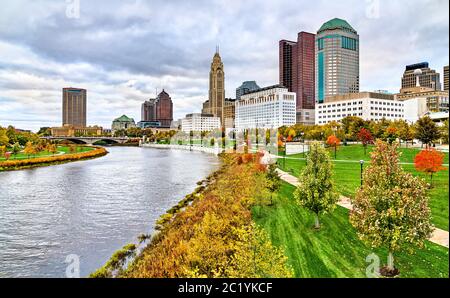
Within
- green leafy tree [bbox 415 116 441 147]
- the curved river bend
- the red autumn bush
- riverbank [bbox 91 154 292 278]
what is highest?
green leafy tree [bbox 415 116 441 147]

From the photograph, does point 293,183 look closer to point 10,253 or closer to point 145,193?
point 145,193

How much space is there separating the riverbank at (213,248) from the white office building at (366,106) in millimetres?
96807

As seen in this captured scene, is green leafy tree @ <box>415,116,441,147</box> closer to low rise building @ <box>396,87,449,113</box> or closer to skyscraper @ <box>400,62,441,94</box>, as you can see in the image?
low rise building @ <box>396,87,449,113</box>

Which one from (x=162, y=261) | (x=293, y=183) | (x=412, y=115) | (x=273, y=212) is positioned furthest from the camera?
(x=412, y=115)

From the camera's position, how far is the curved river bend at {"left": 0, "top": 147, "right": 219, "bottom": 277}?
1593 centimetres

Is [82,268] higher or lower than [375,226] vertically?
lower

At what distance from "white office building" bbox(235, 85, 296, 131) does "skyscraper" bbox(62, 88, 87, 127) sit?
80.5 meters

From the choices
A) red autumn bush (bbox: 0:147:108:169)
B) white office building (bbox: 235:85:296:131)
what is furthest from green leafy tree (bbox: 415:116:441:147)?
white office building (bbox: 235:85:296:131)

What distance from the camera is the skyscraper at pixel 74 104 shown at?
88056 millimetres

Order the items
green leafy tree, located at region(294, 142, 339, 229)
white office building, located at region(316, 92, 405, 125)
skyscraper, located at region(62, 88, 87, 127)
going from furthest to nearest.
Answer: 1. white office building, located at region(316, 92, 405, 125)
2. skyscraper, located at region(62, 88, 87, 127)
3. green leafy tree, located at region(294, 142, 339, 229)

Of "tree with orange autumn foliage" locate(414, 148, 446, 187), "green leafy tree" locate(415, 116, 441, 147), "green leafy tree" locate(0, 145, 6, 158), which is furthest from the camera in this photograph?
"green leafy tree" locate(0, 145, 6, 158)

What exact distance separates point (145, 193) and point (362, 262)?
24.0 meters

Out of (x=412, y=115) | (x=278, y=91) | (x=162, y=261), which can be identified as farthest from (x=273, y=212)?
(x=278, y=91)

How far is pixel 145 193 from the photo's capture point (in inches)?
1300
